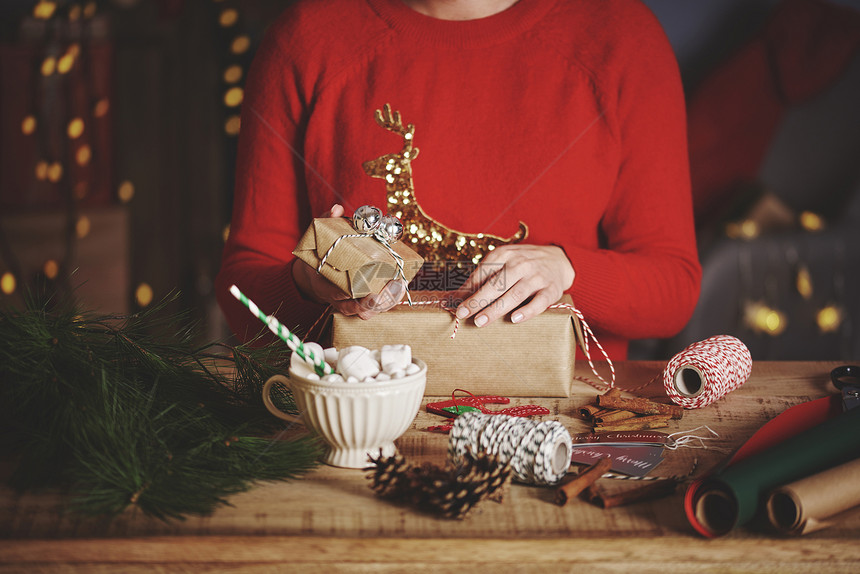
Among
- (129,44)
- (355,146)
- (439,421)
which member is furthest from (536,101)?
(129,44)

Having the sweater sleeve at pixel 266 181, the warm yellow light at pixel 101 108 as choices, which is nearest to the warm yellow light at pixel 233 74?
the warm yellow light at pixel 101 108

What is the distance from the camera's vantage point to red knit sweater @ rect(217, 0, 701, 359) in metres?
1.38

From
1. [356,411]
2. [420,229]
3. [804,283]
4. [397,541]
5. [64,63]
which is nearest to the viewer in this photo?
A: [397,541]

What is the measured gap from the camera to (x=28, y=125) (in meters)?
2.71

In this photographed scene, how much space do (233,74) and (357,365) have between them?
2260mm

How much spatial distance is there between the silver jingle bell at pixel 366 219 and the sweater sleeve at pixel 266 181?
17.0 inches

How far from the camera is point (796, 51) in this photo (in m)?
2.49

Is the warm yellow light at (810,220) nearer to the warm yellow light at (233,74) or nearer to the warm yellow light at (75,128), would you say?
the warm yellow light at (233,74)

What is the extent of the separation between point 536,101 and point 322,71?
407 mm

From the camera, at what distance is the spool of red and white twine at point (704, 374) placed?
98cm

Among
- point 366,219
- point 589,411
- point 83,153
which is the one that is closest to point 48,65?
point 83,153

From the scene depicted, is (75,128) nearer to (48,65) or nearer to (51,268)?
(48,65)

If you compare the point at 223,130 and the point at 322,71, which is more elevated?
the point at 322,71

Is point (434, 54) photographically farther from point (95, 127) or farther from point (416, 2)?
point (95, 127)
